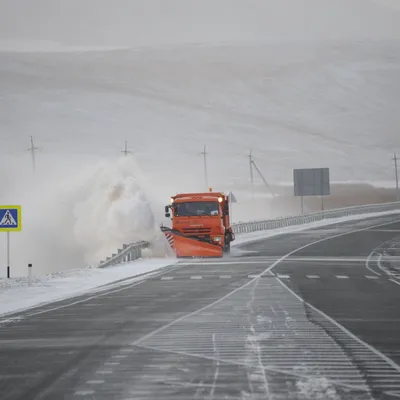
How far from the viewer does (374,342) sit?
44.9 ft

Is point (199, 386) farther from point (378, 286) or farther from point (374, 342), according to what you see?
point (378, 286)

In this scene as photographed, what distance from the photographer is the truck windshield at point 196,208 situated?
41.0 meters

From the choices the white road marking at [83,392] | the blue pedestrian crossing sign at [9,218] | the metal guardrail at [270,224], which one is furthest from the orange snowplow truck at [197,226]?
the white road marking at [83,392]

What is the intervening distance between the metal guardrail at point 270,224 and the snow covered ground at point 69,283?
1.44ft

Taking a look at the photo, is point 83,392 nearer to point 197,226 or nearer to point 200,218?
point 197,226

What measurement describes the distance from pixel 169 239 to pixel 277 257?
15.1 feet

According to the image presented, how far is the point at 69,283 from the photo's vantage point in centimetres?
2864

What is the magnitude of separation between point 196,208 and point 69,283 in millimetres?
13175

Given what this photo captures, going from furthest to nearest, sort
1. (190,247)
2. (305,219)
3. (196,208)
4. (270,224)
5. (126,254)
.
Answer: (305,219) < (270,224) < (196,208) < (190,247) < (126,254)

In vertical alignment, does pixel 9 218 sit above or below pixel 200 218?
below

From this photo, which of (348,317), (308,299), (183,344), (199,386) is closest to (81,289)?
(308,299)

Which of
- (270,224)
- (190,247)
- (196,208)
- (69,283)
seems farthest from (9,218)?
(270,224)

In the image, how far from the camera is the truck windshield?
40969 millimetres

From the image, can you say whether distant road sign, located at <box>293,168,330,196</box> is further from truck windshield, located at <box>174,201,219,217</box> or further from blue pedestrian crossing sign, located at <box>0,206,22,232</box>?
blue pedestrian crossing sign, located at <box>0,206,22,232</box>
